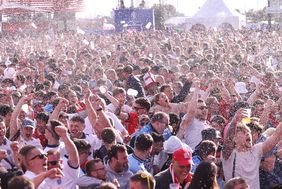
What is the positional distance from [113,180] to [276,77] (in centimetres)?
756

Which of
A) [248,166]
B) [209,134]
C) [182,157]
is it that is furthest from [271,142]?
[182,157]

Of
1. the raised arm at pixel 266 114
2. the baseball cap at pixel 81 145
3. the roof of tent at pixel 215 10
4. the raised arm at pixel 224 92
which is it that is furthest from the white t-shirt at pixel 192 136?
the roof of tent at pixel 215 10

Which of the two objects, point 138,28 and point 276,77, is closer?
point 276,77

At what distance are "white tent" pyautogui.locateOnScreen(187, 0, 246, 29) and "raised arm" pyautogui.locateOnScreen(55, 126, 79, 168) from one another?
34.4 m

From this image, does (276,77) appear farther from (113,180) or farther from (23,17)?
(23,17)

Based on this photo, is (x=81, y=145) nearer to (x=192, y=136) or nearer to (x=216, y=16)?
(x=192, y=136)

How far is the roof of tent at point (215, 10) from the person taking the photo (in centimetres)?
4043

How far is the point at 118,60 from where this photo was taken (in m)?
17.4

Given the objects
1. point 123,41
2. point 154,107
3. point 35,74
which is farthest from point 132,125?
point 123,41

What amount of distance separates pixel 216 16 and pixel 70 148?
114ft

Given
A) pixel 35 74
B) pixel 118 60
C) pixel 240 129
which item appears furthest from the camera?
pixel 118 60

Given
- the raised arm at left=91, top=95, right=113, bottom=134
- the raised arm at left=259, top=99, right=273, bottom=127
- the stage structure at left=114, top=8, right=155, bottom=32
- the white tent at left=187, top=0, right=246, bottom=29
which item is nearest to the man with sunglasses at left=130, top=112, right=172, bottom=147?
the raised arm at left=91, top=95, right=113, bottom=134

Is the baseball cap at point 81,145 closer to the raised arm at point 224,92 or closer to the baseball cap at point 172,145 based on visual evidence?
the baseball cap at point 172,145

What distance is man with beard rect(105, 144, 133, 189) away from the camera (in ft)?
20.3
